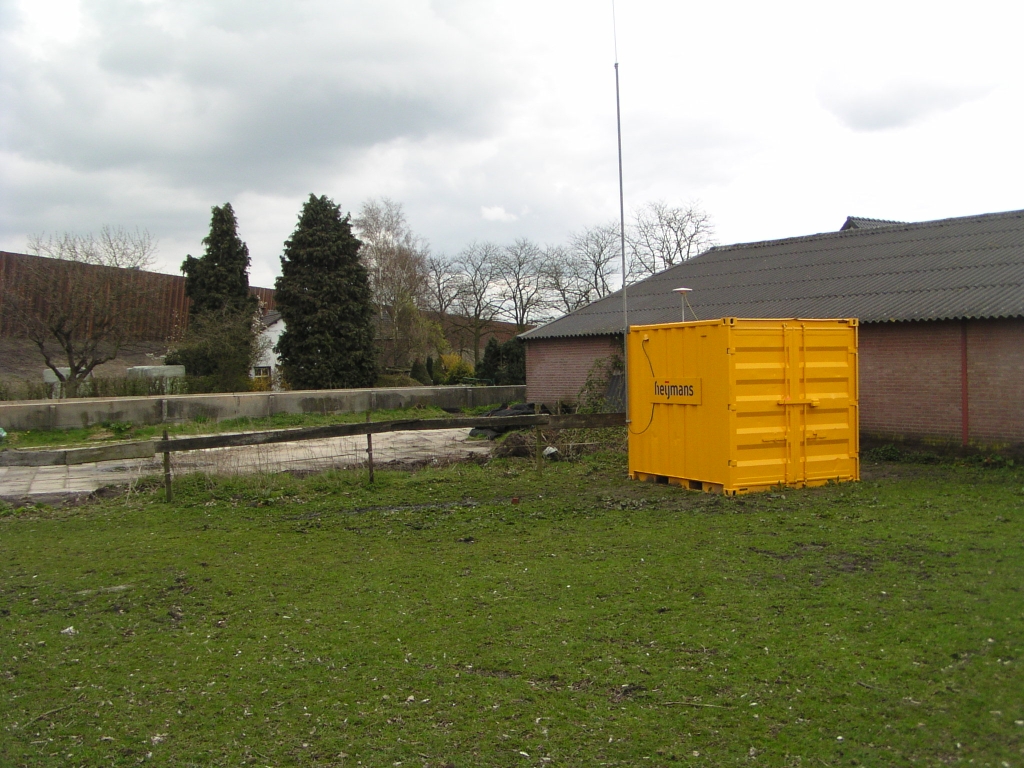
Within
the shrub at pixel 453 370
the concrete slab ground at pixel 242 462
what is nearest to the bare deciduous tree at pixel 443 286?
the shrub at pixel 453 370

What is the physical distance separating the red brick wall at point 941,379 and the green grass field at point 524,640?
572cm

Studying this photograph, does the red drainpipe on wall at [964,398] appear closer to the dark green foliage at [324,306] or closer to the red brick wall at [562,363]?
the red brick wall at [562,363]

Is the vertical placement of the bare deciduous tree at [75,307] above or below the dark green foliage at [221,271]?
below

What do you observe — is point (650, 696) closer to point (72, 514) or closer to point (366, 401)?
point (72, 514)

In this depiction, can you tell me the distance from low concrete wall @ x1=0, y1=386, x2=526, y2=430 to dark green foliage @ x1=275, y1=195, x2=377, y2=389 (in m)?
9.58

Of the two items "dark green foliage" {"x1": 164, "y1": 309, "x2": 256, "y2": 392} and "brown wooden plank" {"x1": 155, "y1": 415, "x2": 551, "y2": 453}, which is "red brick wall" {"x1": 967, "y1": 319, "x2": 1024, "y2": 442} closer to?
"brown wooden plank" {"x1": 155, "y1": 415, "x2": 551, "y2": 453}

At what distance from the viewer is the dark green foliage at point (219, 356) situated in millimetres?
32594

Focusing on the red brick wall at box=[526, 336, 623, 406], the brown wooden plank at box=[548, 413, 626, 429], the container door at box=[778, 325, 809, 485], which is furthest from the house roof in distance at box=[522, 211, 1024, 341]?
the brown wooden plank at box=[548, 413, 626, 429]

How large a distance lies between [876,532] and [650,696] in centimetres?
468

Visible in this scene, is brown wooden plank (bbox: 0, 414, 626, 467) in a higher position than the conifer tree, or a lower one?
lower

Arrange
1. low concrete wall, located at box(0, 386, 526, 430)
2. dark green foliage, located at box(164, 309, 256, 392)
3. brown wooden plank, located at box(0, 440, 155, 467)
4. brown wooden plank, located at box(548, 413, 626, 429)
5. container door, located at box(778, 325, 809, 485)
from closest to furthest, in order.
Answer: brown wooden plank, located at box(0, 440, 155, 467)
container door, located at box(778, 325, 809, 485)
brown wooden plank, located at box(548, 413, 626, 429)
low concrete wall, located at box(0, 386, 526, 430)
dark green foliage, located at box(164, 309, 256, 392)

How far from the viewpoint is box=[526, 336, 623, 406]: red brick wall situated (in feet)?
Answer: 77.3

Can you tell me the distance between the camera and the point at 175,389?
29203 millimetres

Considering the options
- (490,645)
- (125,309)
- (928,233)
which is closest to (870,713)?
(490,645)
